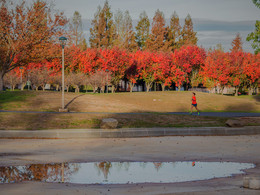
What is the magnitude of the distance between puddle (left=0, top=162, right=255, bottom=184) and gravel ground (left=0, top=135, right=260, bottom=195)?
438mm

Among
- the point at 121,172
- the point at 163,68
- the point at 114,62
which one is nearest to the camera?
the point at 121,172

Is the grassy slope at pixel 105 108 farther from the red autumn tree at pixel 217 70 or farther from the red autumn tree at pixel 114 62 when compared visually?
the red autumn tree at pixel 217 70

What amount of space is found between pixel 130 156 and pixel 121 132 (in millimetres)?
6567

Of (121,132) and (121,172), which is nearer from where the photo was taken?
(121,172)

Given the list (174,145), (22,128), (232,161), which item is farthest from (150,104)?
(232,161)

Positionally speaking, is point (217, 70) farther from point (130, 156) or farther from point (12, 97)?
point (130, 156)

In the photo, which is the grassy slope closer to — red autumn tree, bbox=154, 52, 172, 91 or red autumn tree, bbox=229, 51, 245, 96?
red autumn tree, bbox=154, 52, 172, 91

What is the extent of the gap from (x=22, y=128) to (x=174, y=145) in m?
8.24

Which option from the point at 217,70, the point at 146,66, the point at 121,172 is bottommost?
the point at 121,172

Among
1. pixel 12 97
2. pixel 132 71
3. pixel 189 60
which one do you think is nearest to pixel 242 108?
pixel 12 97

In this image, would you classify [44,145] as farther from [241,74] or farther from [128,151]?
[241,74]

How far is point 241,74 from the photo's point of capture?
243 feet

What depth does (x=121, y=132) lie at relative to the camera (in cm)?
1808

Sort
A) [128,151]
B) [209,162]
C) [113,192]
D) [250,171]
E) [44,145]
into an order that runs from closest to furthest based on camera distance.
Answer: [113,192], [250,171], [209,162], [128,151], [44,145]
